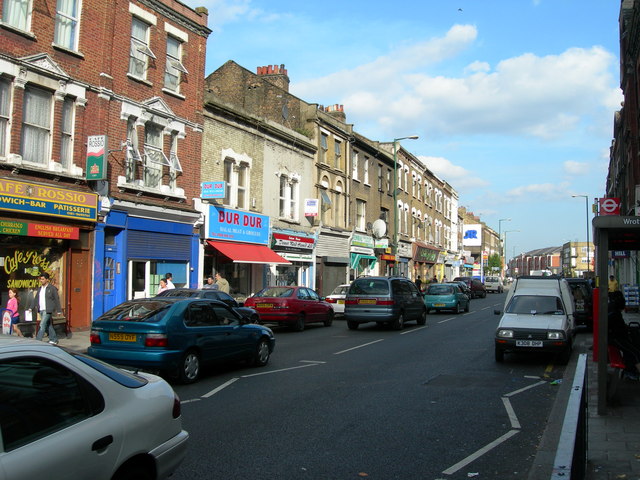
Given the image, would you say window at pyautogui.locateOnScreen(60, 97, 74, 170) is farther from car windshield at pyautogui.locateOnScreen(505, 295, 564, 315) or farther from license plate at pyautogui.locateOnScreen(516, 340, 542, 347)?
license plate at pyautogui.locateOnScreen(516, 340, 542, 347)

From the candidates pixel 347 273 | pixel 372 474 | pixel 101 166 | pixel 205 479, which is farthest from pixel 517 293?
pixel 347 273

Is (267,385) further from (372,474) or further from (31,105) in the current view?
(31,105)

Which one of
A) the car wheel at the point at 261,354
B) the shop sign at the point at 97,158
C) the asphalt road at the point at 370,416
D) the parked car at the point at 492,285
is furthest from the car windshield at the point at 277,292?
the parked car at the point at 492,285

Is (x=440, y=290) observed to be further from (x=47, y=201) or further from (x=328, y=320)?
(x=47, y=201)

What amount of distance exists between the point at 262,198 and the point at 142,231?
8.02 metres

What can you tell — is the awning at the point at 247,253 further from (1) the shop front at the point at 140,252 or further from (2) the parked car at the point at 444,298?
(2) the parked car at the point at 444,298

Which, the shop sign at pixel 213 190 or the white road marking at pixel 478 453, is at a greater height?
the shop sign at pixel 213 190

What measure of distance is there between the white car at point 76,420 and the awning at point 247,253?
18350mm

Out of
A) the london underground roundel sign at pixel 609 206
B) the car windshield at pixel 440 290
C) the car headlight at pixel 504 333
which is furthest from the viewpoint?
the car windshield at pixel 440 290

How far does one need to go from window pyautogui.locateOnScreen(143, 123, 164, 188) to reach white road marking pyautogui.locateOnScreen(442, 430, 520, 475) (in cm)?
1578

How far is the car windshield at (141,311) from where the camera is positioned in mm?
9641

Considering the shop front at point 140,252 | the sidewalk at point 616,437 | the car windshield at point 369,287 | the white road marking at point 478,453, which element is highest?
the shop front at point 140,252

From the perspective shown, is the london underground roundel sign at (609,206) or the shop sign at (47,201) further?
the london underground roundel sign at (609,206)

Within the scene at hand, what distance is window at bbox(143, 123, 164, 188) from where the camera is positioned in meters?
19.8
